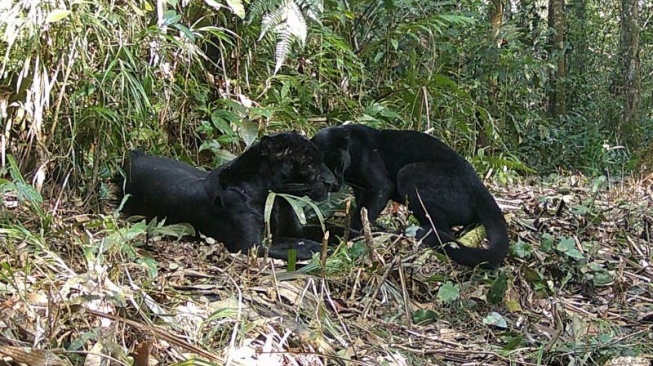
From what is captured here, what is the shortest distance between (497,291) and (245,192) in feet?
4.77

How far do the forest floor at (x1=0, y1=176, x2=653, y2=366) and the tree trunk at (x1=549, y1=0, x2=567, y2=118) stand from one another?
6.60 m

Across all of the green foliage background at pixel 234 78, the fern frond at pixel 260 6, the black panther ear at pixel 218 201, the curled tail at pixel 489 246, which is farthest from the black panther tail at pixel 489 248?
the fern frond at pixel 260 6

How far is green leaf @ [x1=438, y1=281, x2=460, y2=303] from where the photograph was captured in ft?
9.84

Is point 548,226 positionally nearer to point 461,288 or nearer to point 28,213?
point 461,288

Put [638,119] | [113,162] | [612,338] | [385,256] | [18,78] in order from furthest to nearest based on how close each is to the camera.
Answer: [638,119], [113,162], [18,78], [385,256], [612,338]

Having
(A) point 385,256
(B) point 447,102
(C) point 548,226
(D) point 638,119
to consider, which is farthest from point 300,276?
(D) point 638,119

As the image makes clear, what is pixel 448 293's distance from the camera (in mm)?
3014

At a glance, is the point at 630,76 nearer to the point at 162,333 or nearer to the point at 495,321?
the point at 495,321

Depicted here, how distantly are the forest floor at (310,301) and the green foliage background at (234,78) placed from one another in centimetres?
48

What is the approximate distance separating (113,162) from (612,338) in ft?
8.73

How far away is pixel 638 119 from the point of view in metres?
10.6

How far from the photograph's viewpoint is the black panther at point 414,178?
397 cm

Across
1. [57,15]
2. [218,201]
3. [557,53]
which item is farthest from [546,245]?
[557,53]

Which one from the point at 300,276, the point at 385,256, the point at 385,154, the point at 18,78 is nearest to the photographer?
the point at 300,276
